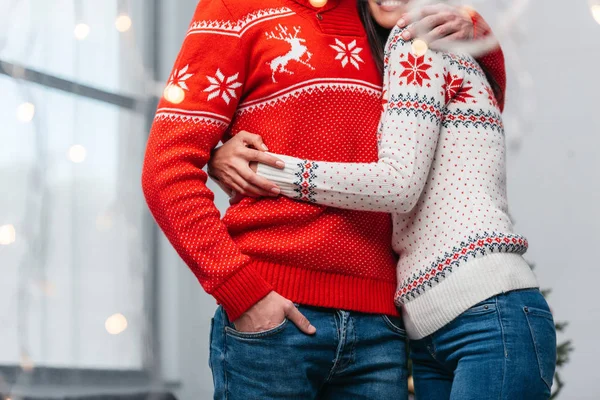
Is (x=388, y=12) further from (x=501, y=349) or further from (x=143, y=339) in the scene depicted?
(x=143, y=339)

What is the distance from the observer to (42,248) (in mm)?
2098

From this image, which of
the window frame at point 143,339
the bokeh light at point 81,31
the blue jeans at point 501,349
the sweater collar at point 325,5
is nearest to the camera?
the blue jeans at point 501,349

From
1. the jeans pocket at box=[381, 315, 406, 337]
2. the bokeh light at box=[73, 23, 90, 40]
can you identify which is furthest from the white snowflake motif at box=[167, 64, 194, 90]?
the bokeh light at box=[73, 23, 90, 40]

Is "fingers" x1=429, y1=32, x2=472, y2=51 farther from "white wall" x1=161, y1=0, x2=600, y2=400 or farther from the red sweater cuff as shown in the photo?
"white wall" x1=161, y1=0, x2=600, y2=400

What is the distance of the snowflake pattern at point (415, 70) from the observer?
3.62ft

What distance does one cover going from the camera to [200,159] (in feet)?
3.67

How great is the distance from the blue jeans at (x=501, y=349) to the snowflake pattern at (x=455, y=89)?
0.32 m

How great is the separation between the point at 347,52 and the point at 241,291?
17.3 inches

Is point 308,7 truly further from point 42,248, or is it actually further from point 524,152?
point 524,152

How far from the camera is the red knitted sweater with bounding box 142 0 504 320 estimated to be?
107cm

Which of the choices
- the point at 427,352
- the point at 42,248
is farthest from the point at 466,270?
the point at 42,248

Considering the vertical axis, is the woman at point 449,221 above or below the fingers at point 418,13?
below

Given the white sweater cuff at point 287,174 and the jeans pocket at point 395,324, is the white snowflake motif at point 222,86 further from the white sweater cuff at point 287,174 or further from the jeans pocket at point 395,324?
the jeans pocket at point 395,324

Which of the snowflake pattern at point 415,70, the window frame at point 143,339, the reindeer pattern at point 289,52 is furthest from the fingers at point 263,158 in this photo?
the window frame at point 143,339
